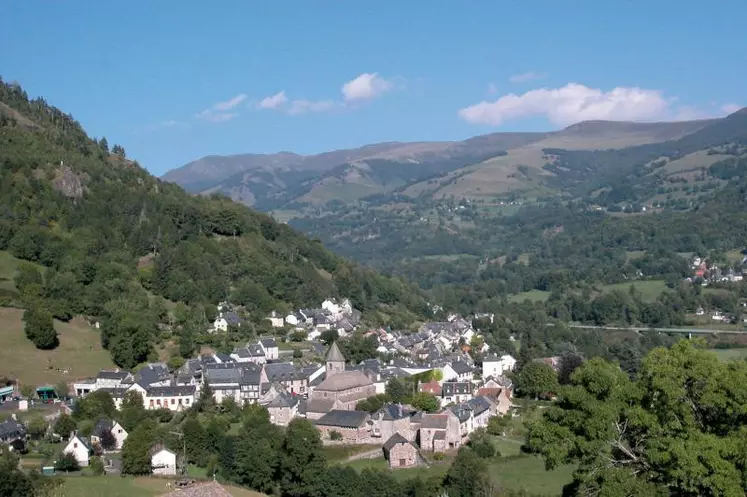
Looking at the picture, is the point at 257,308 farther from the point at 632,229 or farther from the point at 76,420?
the point at 632,229

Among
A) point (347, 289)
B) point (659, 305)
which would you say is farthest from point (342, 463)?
point (659, 305)

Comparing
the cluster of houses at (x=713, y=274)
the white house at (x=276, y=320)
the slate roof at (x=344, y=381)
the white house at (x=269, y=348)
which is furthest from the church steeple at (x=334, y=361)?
the cluster of houses at (x=713, y=274)

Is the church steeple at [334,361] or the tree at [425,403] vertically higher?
the church steeple at [334,361]

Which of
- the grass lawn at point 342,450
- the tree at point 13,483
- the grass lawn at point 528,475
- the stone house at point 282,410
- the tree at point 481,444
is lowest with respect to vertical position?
the grass lawn at point 528,475

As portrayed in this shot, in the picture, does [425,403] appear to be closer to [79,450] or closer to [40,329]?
[79,450]

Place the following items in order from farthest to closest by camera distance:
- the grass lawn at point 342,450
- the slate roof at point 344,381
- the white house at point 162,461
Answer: the slate roof at point 344,381
the grass lawn at point 342,450
the white house at point 162,461

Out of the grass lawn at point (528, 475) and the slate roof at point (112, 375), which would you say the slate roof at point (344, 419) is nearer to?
the grass lawn at point (528, 475)

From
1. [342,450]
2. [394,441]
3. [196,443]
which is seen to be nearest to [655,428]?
[394,441]
